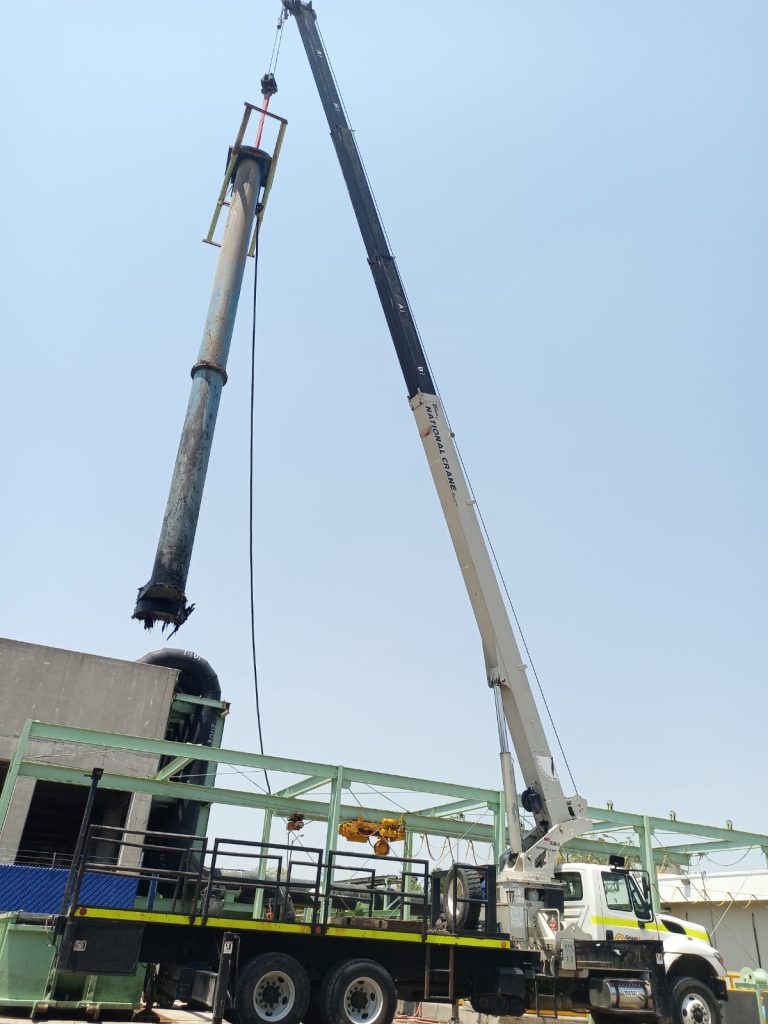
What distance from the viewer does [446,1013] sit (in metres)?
19.7

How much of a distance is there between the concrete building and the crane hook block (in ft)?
102

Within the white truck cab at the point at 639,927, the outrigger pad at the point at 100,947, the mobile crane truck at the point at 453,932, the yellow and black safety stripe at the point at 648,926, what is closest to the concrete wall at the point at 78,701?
the mobile crane truck at the point at 453,932

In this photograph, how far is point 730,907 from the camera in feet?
89.0

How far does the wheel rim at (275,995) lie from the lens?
1061 centimetres

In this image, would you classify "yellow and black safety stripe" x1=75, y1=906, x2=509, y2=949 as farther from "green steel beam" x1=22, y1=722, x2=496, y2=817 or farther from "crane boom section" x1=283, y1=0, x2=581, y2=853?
"green steel beam" x1=22, y1=722, x2=496, y2=817

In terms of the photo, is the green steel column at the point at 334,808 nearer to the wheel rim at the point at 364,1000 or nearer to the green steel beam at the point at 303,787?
the green steel beam at the point at 303,787

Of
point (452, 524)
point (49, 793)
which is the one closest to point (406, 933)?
point (452, 524)

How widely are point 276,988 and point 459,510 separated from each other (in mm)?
8874

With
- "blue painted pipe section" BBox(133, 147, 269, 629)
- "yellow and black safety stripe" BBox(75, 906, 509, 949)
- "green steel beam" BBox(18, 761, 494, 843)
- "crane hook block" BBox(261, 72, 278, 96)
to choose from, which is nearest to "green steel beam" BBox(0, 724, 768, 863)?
"green steel beam" BBox(18, 761, 494, 843)

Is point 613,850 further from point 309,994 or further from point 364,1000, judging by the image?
point 309,994

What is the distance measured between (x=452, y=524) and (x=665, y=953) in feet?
27.9

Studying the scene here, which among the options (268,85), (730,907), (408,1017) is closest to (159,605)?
(408,1017)

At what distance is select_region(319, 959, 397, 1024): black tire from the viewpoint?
10898mm

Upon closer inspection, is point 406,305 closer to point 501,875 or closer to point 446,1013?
point 501,875
